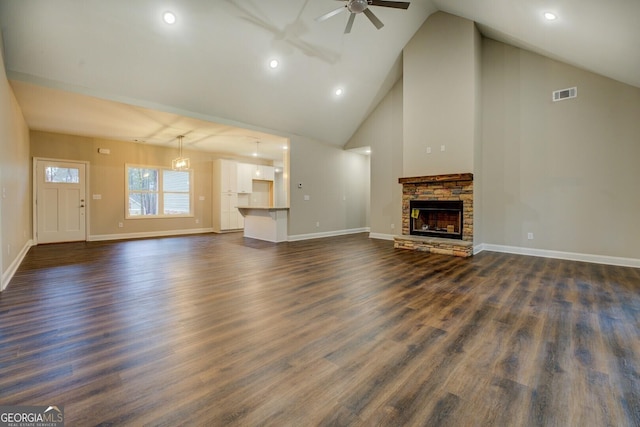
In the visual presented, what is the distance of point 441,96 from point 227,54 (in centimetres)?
419

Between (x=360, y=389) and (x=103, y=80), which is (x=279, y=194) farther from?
(x=360, y=389)

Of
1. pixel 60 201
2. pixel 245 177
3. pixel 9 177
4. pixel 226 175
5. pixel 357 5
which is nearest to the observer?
pixel 357 5

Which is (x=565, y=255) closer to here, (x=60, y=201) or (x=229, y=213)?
(x=229, y=213)

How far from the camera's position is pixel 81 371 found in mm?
1699

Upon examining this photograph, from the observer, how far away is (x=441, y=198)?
578cm

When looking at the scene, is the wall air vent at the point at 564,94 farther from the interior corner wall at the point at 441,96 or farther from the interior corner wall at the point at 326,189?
the interior corner wall at the point at 326,189

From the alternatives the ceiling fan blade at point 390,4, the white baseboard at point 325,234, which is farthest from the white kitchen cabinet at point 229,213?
the ceiling fan blade at point 390,4

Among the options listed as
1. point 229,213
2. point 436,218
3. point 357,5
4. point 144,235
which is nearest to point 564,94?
point 436,218

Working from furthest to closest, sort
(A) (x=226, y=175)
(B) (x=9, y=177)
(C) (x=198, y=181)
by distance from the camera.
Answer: (A) (x=226, y=175) < (C) (x=198, y=181) < (B) (x=9, y=177)

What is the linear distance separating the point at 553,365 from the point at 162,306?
321 centimetres

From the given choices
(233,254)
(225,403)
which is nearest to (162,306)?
(225,403)

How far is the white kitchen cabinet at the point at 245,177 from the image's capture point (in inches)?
383

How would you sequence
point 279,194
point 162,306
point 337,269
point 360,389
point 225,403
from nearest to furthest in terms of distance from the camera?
point 225,403, point 360,389, point 162,306, point 337,269, point 279,194

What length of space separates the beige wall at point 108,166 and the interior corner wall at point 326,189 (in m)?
4.03
